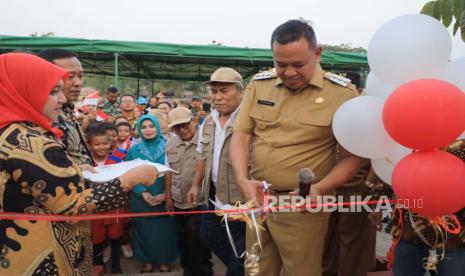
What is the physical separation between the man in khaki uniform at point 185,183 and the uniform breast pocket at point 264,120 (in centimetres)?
147

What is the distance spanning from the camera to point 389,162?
1.96 meters

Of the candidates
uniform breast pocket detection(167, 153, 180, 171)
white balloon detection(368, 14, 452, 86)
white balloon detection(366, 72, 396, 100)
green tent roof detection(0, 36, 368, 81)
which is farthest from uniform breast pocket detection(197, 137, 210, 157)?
green tent roof detection(0, 36, 368, 81)

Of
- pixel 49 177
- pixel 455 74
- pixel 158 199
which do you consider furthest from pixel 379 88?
pixel 158 199

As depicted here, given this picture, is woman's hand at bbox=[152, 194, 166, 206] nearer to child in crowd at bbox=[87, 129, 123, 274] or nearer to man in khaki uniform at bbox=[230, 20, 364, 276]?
child in crowd at bbox=[87, 129, 123, 274]

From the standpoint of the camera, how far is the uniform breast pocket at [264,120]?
207 centimetres

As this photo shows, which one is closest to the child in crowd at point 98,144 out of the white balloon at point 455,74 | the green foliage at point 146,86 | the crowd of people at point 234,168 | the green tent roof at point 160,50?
the crowd of people at point 234,168

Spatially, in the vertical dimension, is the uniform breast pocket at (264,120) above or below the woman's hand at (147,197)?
above

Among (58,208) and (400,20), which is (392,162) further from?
(58,208)

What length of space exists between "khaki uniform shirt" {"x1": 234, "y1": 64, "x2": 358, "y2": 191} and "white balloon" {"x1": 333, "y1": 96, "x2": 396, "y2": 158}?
0.52 ft

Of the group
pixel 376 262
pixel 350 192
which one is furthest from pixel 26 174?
pixel 376 262

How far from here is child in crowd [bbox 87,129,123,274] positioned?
3.54 meters

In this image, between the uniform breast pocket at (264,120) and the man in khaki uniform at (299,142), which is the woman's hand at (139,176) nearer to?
the man in khaki uniform at (299,142)

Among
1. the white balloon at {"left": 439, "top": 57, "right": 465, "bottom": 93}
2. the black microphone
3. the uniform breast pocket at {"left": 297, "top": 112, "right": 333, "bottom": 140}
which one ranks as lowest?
the black microphone

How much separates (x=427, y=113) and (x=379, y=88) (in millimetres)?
560
